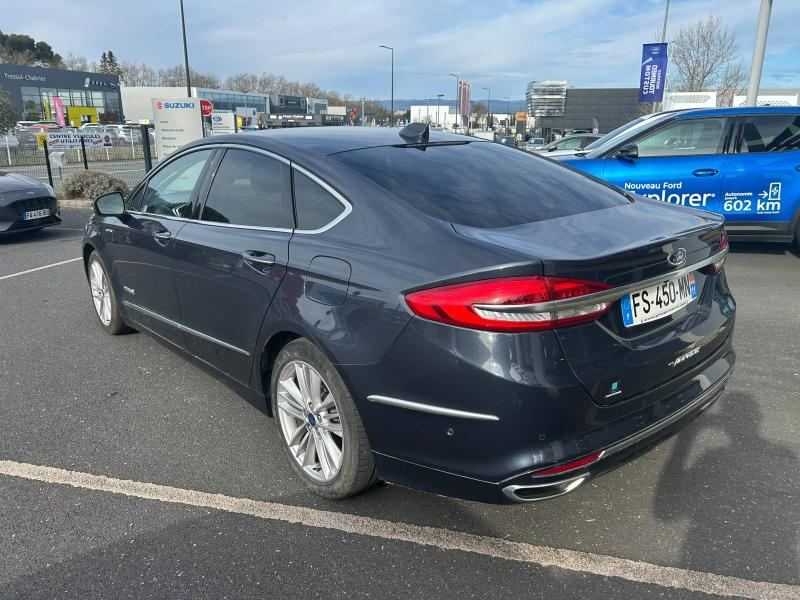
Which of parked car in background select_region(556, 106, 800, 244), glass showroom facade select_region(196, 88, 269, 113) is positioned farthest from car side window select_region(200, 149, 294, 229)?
glass showroom facade select_region(196, 88, 269, 113)

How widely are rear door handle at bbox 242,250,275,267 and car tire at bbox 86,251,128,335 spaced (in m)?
2.16

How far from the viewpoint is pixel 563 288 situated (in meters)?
2.07

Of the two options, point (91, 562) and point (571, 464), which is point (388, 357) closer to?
point (571, 464)

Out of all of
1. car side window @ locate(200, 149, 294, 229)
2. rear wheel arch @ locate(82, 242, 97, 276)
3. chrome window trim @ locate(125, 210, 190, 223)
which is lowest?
rear wheel arch @ locate(82, 242, 97, 276)

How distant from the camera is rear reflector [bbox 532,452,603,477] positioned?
6.92 ft

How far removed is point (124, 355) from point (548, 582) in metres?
3.53

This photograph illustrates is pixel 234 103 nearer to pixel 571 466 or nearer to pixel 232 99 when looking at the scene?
pixel 232 99

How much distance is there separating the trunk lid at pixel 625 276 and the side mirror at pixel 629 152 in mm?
4677

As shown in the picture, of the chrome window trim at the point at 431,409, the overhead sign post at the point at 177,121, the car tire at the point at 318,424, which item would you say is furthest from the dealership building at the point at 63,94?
the chrome window trim at the point at 431,409

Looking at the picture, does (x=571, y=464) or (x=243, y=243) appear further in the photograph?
(x=243, y=243)

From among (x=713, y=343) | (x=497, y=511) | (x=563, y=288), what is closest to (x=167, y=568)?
(x=497, y=511)

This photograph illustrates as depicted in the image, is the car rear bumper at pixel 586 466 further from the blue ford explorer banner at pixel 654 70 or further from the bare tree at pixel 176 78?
the bare tree at pixel 176 78

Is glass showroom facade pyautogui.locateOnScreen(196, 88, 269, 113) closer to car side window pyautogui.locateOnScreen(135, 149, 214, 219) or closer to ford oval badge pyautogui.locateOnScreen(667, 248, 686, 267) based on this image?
car side window pyautogui.locateOnScreen(135, 149, 214, 219)

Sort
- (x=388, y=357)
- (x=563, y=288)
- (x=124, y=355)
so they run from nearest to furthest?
(x=563, y=288) → (x=388, y=357) → (x=124, y=355)
